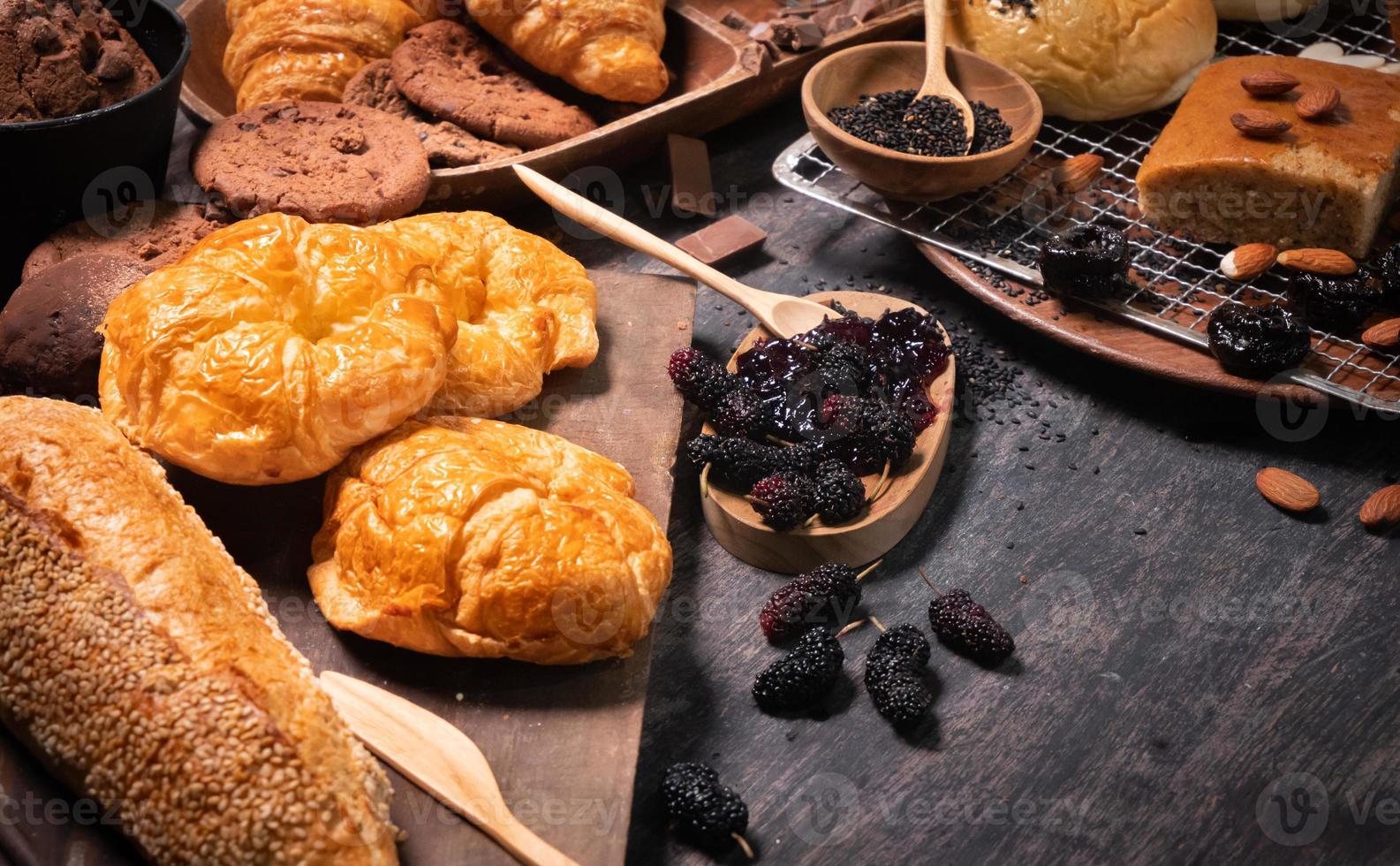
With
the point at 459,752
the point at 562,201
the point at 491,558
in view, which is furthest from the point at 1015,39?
the point at 459,752

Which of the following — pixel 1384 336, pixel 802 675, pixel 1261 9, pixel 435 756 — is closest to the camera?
pixel 435 756

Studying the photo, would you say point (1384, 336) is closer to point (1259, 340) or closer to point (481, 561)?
point (1259, 340)

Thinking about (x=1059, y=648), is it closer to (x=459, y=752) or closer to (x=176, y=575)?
(x=459, y=752)

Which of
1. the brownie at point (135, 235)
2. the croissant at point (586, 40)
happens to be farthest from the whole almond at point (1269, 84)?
the brownie at point (135, 235)

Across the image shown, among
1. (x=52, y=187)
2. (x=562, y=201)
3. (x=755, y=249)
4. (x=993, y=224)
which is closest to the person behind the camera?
(x=52, y=187)

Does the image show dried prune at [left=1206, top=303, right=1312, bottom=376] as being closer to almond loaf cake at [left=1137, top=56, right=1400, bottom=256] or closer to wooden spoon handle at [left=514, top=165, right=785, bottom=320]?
almond loaf cake at [left=1137, top=56, right=1400, bottom=256]

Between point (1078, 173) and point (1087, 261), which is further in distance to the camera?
point (1078, 173)

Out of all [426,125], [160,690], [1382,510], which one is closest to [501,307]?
[426,125]
